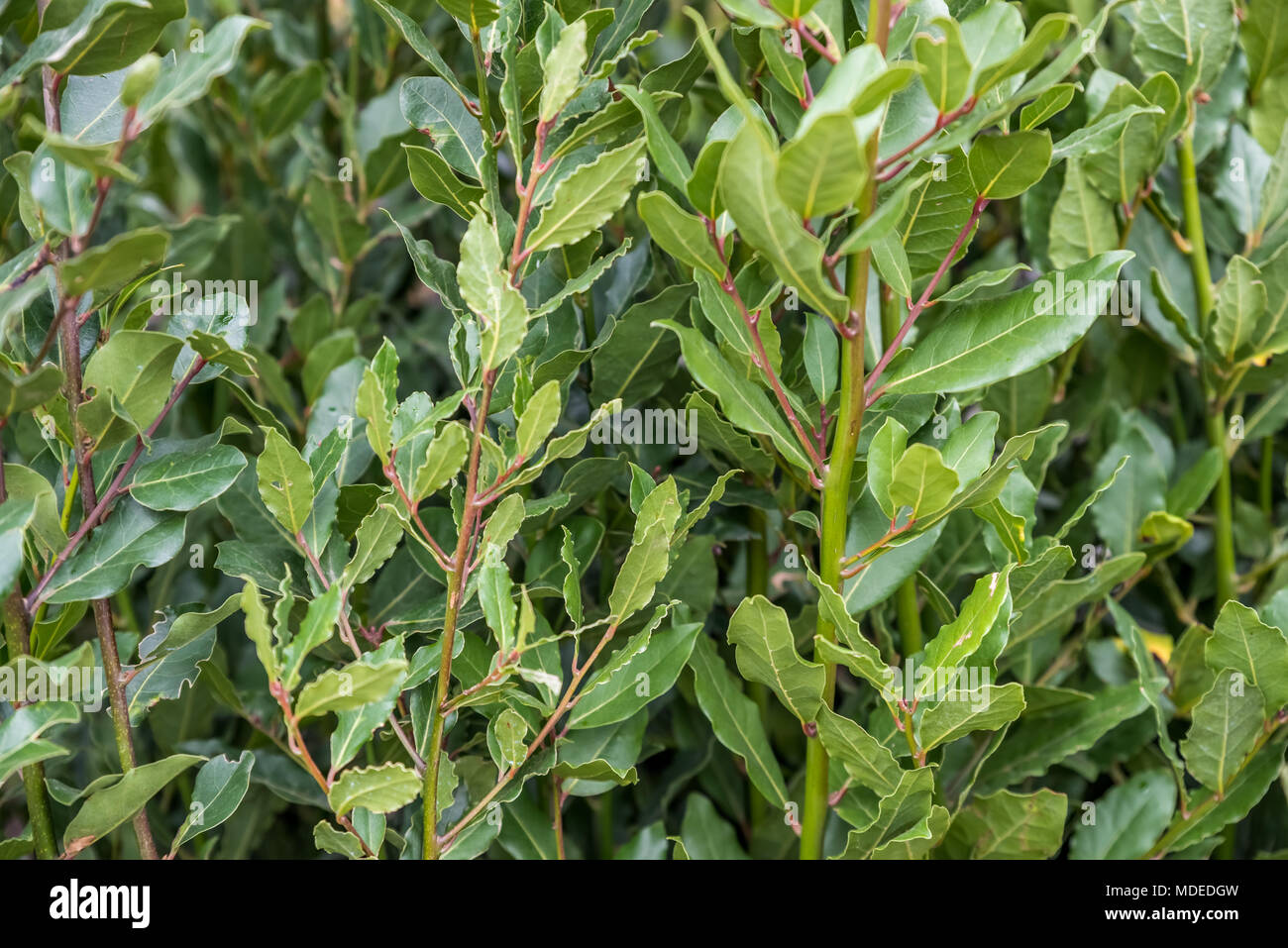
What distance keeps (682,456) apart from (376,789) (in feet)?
1.01

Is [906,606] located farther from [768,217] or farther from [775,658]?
[768,217]

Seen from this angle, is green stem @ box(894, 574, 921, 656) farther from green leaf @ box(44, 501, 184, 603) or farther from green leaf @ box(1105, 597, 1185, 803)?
green leaf @ box(44, 501, 184, 603)

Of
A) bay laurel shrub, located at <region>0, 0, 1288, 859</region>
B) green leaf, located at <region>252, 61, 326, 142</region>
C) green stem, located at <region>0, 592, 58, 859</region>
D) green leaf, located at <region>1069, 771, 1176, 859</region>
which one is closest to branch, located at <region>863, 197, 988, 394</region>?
bay laurel shrub, located at <region>0, 0, 1288, 859</region>

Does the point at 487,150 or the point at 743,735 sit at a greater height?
the point at 487,150

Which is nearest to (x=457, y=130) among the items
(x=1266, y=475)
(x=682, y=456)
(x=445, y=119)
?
(x=445, y=119)

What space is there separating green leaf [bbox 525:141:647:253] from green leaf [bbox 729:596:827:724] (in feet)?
0.61

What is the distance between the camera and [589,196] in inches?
18.7

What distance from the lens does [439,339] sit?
2.89 ft

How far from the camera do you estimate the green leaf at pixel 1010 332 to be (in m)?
0.50

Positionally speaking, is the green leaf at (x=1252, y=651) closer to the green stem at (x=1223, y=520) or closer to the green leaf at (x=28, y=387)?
the green stem at (x=1223, y=520)

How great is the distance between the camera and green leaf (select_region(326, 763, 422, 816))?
466 millimetres

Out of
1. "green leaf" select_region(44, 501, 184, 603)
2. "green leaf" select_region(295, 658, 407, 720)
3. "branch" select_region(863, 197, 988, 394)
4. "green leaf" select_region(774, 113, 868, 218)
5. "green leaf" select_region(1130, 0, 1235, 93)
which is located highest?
"green leaf" select_region(1130, 0, 1235, 93)

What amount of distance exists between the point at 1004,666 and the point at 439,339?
486 millimetres
